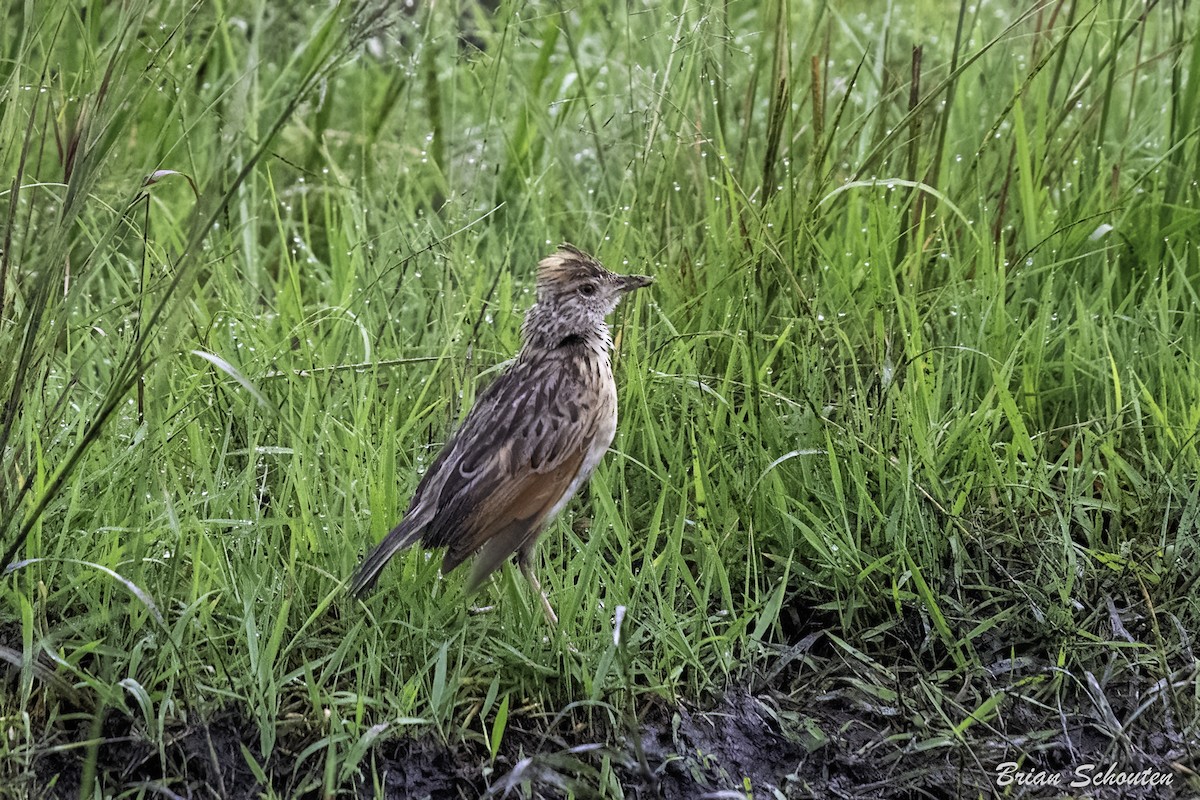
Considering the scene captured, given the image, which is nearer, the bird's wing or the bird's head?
the bird's wing

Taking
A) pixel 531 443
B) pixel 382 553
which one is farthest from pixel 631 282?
pixel 382 553

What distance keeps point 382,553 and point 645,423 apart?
3.68 feet

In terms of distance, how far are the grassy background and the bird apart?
6.2 inches

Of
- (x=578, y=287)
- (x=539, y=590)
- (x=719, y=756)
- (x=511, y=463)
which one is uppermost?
(x=578, y=287)

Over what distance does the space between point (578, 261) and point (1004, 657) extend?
75.0 inches

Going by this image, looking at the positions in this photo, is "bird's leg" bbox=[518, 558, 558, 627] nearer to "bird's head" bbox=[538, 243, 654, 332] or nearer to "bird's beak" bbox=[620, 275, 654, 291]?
"bird's head" bbox=[538, 243, 654, 332]

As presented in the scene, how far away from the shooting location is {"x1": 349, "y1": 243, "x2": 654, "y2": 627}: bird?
12.9 ft

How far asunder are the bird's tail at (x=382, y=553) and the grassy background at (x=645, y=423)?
0.21ft

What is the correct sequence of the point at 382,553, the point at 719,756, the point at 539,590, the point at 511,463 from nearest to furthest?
the point at 719,756
the point at 382,553
the point at 539,590
the point at 511,463

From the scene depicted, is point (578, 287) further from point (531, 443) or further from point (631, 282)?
point (531, 443)

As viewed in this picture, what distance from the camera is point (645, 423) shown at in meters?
4.52

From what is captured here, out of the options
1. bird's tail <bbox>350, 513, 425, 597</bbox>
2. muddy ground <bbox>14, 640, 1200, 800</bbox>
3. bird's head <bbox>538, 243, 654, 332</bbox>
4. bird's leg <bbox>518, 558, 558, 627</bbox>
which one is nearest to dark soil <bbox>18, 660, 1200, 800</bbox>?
muddy ground <bbox>14, 640, 1200, 800</bbox>

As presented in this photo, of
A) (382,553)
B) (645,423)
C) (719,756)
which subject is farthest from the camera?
(645,423)

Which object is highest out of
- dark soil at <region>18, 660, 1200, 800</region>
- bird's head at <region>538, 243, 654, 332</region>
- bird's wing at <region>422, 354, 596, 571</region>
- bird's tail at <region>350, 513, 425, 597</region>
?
bird's head at <region>538, 243, 654, 332</region>
